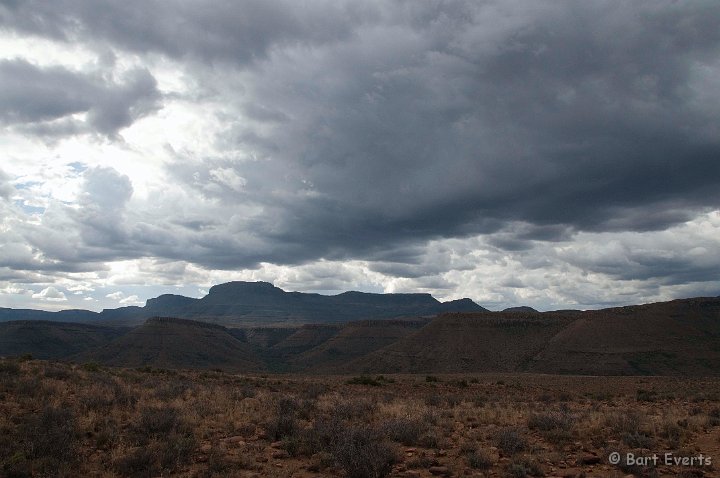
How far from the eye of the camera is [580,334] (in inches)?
4045

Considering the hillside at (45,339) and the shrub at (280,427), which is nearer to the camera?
the shrub at (280,427)

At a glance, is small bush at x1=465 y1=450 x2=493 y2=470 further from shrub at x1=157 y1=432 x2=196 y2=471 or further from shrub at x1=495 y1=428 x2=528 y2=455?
shrub at x1=157 y1=432 x2=196 y2=471

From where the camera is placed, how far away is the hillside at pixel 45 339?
484 ft

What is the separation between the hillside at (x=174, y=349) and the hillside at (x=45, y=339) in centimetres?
1887

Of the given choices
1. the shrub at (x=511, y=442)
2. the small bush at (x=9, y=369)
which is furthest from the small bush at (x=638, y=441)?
the small bush at (x=9, y=369)

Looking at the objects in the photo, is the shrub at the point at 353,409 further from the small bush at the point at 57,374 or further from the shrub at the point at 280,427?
the small bush at the point at 57,374

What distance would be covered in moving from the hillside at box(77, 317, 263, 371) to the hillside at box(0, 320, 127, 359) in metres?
18.9

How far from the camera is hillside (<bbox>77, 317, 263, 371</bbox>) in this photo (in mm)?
129625

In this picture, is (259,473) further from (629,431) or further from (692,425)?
(692,425)

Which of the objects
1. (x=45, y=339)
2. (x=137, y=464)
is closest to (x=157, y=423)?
(x=137, y=464)

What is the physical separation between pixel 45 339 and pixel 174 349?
52483mm

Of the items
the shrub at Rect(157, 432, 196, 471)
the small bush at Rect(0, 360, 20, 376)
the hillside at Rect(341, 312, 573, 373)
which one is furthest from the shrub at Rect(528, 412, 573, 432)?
the hillside at Rect(341, 312, 573, 373)

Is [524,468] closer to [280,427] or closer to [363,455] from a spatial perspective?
[363,455]

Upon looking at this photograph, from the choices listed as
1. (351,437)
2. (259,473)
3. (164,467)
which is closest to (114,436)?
(164,467)
